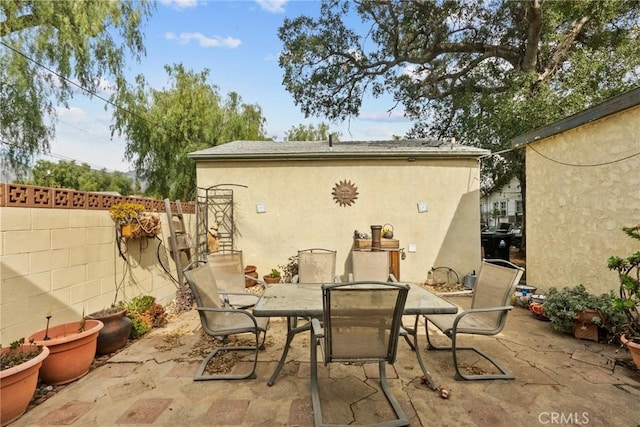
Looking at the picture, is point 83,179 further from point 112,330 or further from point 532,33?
point 532,33

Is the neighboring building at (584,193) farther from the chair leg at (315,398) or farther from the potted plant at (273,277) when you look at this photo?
the potted plant at (273,277)

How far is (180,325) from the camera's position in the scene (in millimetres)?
4152

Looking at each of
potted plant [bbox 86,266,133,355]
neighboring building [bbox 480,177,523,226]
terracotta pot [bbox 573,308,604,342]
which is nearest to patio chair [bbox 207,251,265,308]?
potted plant [bbox 86,266,133,355]

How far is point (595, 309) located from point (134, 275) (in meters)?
5.72

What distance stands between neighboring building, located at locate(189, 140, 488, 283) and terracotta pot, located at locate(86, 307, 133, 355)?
3.17 metres

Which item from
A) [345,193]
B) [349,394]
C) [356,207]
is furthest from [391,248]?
[349,394]

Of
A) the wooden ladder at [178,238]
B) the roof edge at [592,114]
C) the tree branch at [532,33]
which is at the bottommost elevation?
the wooden ladder at [178,238]

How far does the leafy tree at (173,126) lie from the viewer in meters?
10.8

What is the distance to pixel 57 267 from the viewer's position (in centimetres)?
300

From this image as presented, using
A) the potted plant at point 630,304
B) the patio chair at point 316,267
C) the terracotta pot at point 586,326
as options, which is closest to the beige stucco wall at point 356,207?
the patio chair at point 316,267

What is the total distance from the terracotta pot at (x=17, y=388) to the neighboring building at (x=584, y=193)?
600cm

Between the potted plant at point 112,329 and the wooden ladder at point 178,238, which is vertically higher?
the wooden ladder at point 178,238

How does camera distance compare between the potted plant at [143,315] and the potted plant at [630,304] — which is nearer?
the potted plant at [630,304]

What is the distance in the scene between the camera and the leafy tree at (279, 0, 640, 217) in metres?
7.38
